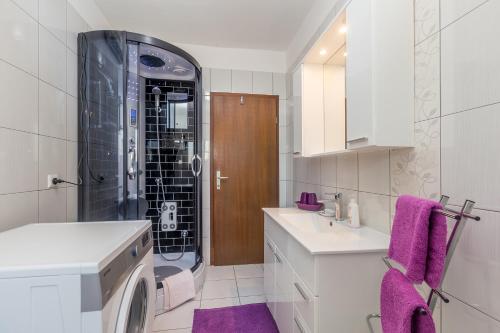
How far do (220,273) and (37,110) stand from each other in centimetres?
210

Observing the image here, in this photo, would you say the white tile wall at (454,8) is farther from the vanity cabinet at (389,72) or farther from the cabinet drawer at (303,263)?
the cabinet drawer at (303,263)

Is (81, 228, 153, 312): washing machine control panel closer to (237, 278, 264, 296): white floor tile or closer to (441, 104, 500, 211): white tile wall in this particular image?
(441, 104, 500, 211): white tile wall

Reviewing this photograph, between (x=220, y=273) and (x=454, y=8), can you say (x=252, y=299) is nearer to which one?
(x=220, y=273)

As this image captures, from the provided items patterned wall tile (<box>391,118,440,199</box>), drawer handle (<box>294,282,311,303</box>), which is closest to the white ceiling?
patterned wall tile (<box>391,118,440,199</box>)

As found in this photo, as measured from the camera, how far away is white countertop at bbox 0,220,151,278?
0.67 meters

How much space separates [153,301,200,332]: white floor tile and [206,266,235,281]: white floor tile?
50cm

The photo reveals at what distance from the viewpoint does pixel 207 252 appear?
9.02 feet

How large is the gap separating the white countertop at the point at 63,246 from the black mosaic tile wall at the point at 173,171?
1.45 m

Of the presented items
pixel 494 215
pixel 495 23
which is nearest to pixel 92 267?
pixel 494 215

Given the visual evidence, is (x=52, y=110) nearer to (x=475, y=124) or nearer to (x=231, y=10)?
(x=231, y=10)

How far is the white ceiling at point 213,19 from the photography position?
2029mm

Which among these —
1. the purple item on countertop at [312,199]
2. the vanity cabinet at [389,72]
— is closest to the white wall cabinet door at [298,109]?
the purple item on countertop at [312,199]

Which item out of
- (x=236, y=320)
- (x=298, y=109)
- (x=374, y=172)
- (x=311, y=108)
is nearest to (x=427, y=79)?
(x=374, y=172)

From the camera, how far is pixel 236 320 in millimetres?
1780
